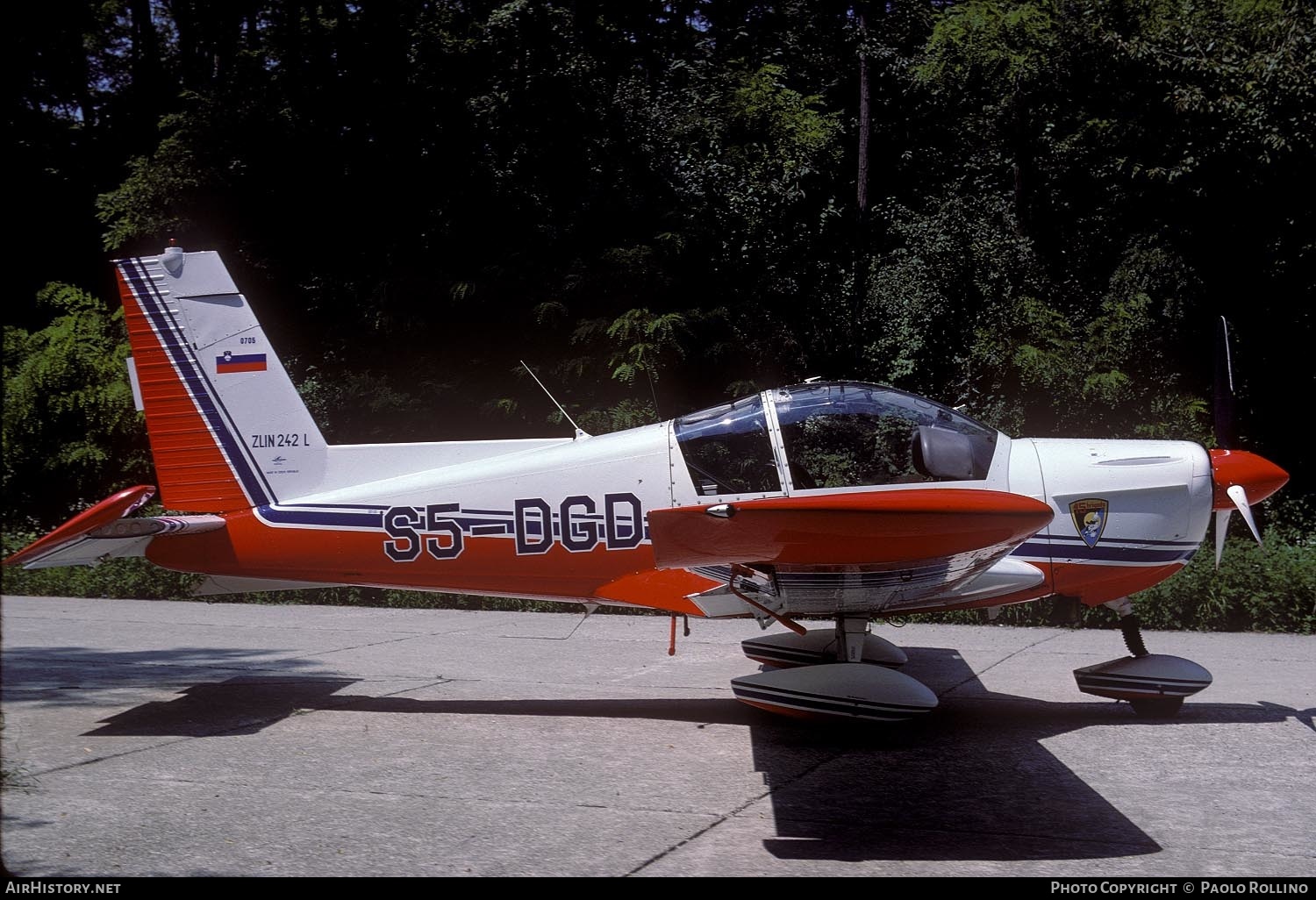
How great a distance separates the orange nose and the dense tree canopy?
6.72 meters

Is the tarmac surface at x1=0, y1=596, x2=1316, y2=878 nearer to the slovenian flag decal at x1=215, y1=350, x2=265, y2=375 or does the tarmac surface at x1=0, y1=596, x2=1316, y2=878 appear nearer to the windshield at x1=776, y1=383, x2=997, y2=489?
the windshield at x1=776, y1=383, x2=997, y2=489

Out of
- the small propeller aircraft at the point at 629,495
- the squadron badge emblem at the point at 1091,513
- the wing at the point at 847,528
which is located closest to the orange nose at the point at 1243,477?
the small propeller aircraft at the point at 629,495

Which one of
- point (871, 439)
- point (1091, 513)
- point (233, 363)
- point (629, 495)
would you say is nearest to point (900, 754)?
point (871, 439)

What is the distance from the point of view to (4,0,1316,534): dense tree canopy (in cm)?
1419

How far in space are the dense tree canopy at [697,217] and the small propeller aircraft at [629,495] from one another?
21.2 ft

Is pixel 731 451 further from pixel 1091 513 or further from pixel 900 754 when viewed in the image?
pixel 1091 513

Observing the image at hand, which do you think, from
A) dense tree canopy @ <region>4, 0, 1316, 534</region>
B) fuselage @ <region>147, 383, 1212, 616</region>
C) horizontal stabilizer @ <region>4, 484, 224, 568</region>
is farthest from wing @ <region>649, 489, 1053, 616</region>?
dense tree canopy @ <region>4, 0, 1316, 534</region>

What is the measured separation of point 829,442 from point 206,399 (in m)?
3.85

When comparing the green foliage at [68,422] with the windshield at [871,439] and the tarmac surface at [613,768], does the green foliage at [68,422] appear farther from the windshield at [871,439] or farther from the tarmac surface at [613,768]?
the windshield at [871,439]

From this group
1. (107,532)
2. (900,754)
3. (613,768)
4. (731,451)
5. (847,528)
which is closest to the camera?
(847,528)

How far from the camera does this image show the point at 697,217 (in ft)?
53.1

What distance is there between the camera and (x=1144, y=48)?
49.7 ft

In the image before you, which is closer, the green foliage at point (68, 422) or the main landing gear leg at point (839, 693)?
the main landing gear leg at point (839, 693)

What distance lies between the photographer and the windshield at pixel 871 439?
19.9ft
